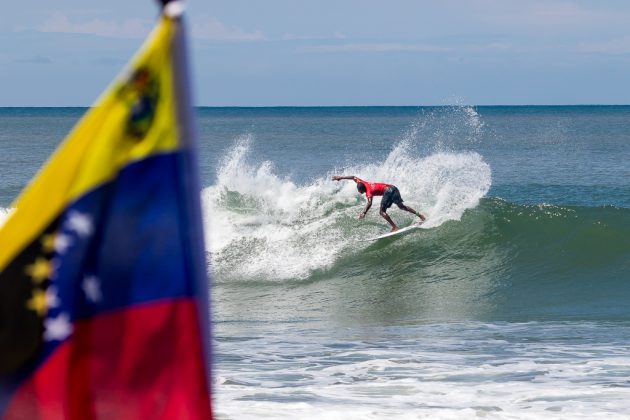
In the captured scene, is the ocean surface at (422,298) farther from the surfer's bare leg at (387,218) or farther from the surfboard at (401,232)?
the surfer's bare leg at (387,218)

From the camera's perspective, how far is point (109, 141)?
253cm

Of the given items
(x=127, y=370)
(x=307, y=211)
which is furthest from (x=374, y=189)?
(x=127, y=370)

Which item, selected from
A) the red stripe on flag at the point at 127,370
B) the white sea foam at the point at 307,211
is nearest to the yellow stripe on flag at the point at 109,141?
the red stripe on flag at the point at 127,370

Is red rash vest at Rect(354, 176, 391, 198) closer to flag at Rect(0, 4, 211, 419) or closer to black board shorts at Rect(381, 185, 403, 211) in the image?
black board shorts at Rect(381, 185, 403, 211)

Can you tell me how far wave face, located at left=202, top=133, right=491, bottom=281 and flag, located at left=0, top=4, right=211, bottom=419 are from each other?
1542 cm

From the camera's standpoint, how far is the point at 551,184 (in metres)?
35.5

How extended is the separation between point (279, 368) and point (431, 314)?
5260 millimetres

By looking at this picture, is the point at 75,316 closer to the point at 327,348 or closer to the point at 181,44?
the point at 181,44

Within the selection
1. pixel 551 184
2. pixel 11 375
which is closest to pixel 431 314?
pixel 11 375

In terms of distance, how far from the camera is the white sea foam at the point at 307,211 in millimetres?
19312

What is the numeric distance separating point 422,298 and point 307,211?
7.61 m

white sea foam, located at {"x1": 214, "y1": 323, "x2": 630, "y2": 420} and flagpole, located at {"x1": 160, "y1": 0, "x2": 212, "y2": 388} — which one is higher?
flagpole, located at {"x1": 160, "y1": 0, "x2": 212, "y2": 388}

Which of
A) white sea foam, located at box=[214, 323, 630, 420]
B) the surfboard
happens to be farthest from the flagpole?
the surfboard

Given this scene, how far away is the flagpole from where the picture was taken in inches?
97.4
